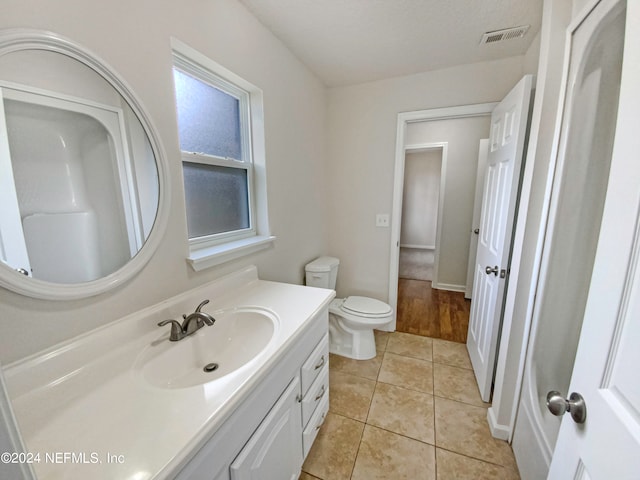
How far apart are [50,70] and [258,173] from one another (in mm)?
949

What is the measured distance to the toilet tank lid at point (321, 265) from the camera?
2072mm

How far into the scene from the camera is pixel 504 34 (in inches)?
61.6

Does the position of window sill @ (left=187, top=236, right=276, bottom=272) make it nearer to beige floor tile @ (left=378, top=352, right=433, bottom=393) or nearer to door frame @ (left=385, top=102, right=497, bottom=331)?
door frame @ (left=385, top=102, right=497, bottom=331)

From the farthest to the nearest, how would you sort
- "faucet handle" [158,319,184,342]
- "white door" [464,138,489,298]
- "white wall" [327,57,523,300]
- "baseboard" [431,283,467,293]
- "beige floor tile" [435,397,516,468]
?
"baseboard" [431,283,467,293], "white door" [464,138,489,298], "white wall" [327,57,523,300], "beige floor tile" [435,397,516,468], "faucet handle" [158,319,184,342]

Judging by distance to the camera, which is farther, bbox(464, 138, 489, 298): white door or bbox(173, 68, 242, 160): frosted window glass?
bbox(464, 138, 489, 298): white door

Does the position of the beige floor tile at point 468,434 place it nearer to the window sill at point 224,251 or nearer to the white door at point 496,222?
the white door at point 496,222

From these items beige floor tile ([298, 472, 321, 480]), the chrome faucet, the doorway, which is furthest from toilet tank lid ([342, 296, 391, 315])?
the doorway

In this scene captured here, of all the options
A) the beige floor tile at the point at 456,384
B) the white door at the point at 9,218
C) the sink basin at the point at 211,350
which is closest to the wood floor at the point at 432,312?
the beige floor tile at the point at 456,384

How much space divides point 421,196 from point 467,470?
5148 mm

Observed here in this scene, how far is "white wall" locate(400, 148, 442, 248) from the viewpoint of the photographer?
5.51m

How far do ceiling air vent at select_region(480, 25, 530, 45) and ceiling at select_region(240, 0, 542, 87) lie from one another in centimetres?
3

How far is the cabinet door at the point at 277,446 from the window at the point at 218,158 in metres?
0.67

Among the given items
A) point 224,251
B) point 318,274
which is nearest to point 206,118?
point 224,251

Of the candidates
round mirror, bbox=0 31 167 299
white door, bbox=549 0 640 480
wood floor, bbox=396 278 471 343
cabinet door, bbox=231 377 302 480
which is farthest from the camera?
wood floor, bbox=396 278 471 343
